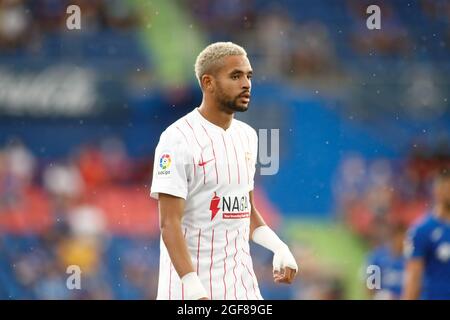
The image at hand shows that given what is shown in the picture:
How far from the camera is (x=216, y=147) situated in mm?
3951

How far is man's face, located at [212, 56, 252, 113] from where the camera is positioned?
3930mm

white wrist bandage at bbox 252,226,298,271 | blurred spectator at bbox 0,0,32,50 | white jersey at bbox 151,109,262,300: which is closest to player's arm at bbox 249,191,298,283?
white wrist bandage at bbox 252,226,298,271

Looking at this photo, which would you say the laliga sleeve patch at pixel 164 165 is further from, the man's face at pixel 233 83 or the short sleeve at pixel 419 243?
the short sleeve at pixel 419 243

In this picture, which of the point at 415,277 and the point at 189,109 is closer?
the point at 415,277

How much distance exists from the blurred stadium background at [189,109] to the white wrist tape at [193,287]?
19.2 feet

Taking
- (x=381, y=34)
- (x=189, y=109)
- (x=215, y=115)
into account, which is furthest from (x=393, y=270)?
(x=381, y=34)

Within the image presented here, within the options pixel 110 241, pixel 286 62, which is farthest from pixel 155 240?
pixel 286 62

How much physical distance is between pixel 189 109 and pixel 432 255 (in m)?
5.27

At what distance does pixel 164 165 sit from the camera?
12.5 feet

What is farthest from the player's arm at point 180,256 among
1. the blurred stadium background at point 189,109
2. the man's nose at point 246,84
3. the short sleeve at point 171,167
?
the blurred stadium background at point 189,109

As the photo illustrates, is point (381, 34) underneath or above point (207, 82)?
above

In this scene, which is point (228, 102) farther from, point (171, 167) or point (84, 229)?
point (84, 229)

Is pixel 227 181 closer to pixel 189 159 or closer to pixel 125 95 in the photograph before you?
pixel 189 159

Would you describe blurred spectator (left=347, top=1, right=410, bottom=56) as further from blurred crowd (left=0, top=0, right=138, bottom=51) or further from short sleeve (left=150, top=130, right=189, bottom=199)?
short sleeve (left=150, top=130, right=189, bottom=199)
